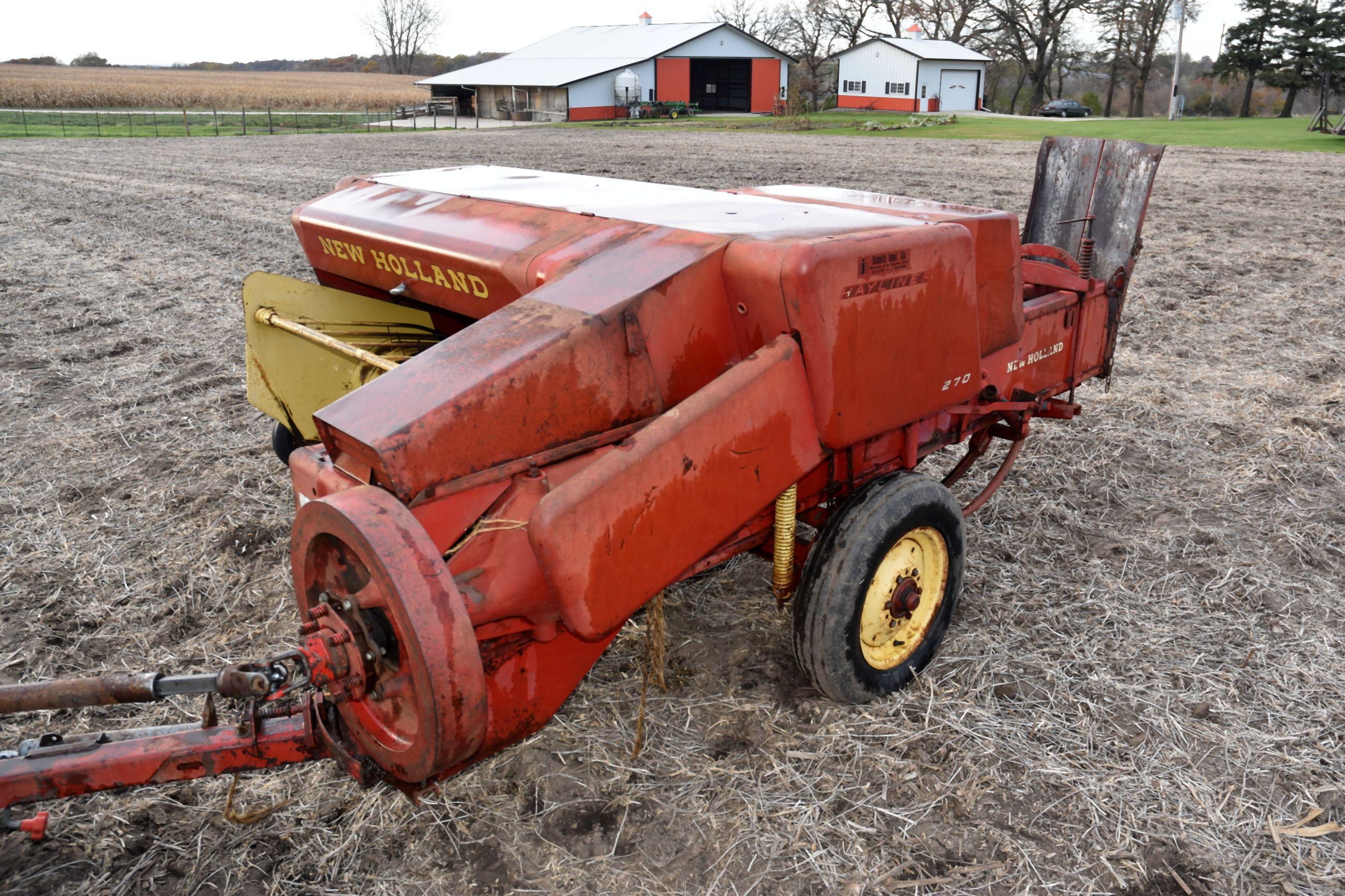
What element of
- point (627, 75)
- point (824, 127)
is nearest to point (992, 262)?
point (824, 127)

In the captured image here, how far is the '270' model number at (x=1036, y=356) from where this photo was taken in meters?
3.55

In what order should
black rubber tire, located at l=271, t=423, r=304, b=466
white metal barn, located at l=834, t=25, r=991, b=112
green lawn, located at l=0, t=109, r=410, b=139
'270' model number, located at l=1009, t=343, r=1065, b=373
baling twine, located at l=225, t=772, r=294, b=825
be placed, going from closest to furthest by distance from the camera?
baling twine, located at l=225, t=772, r=294, b=825
'270' model number, located at l=1009, t=343, r=1065, b=373
black rubber tire, located at l=271, t=423, r=304, b=466
green lawn, located at l=0, t=109, r=410, b=139
white metal barn, located at l=834, t=25, r=991, b=112

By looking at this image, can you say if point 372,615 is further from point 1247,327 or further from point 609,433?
point 1247,327

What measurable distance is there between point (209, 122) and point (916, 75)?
96.6 ft

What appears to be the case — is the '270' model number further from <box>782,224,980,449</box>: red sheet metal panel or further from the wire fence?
the wire fence

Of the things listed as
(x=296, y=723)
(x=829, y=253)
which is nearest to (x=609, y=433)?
(x=829, y=253)

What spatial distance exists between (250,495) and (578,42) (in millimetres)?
46025

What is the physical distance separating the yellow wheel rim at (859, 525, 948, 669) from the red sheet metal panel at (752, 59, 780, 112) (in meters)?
43.1

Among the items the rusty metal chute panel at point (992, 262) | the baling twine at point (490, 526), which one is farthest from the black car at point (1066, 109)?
the baling twine at point (490, 526)

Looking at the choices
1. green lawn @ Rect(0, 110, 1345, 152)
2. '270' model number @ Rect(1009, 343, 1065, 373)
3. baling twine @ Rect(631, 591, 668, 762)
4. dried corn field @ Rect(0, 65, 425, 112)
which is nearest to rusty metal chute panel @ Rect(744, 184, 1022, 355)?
'270' model number @ Rect(1009, 343, 1065, 373)

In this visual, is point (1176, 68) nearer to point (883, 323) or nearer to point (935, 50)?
point (935, 50)

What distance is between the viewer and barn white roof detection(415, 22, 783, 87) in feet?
131

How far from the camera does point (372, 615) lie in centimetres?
208

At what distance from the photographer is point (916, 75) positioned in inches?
1697
